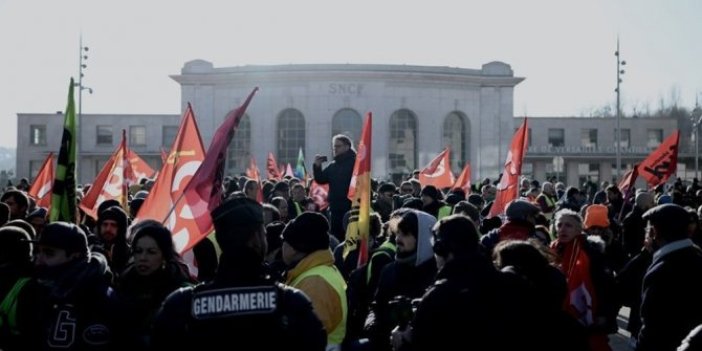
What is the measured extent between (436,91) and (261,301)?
52.5m

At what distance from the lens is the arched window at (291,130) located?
55188 millimetres

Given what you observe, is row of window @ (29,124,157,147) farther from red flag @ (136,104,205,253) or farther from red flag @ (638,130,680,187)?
red flag @ (136,104,205,253)

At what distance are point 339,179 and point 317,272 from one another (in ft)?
24.2

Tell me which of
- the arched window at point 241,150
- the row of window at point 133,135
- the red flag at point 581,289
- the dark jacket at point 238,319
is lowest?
the red flag at point 581,289

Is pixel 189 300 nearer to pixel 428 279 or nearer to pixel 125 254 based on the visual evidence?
pixel 428 279

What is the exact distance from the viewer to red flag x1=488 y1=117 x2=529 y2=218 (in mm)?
14062

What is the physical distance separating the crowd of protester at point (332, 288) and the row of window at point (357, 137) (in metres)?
46.1

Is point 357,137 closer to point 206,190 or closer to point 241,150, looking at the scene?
point 241,150

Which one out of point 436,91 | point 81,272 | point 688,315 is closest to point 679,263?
point 688,315

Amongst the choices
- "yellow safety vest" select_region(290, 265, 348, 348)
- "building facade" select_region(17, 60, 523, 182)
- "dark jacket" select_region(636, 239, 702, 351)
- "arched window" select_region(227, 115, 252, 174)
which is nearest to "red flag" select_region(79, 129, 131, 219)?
"yellow safety vest" select_region(290, 265, 348, 348)

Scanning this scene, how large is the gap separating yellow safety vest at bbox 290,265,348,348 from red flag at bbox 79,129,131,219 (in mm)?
5694

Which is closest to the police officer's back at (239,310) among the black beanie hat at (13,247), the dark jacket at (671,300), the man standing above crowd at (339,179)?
the black beanie hat at (13,247)

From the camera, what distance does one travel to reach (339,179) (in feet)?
44.1

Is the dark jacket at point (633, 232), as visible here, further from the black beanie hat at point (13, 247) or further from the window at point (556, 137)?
the window at point (556, 137)
